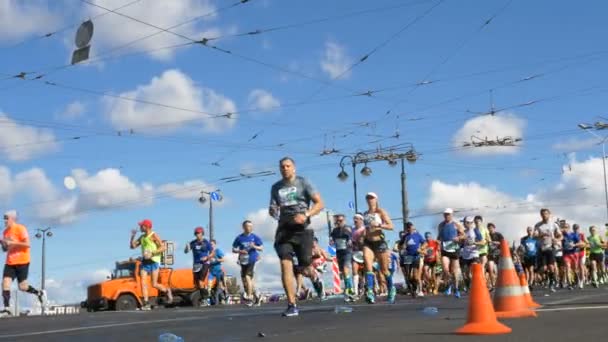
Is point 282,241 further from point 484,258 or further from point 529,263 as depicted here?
point 529,263

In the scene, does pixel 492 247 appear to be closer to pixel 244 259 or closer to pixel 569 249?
pixel 569 249

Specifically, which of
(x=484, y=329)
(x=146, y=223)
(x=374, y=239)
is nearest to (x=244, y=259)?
(x=146, y=223)

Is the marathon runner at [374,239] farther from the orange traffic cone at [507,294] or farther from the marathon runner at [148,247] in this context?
the marathon runner at [148,247]

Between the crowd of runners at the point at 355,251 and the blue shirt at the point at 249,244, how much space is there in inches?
0.8

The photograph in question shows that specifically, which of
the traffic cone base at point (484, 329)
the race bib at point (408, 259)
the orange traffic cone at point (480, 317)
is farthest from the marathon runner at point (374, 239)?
the traffic cone base at point (484, 329)

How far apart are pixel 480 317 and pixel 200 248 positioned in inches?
586

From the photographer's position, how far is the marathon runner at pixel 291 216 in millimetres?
10953

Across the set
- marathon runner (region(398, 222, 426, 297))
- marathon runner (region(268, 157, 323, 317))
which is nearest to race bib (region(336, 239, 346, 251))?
marathon runner (region(398, 222, 426, 297))

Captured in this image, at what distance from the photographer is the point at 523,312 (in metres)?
9.49

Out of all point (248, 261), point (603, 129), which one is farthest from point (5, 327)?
point (603, 129)

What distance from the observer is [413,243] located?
65.8ft

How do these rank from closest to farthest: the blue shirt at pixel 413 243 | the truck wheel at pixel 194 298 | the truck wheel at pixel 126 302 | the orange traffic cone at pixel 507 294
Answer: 1. the orange traffic cone at pixel 507 294
2. the blue shirt at pixel 413 243
3. the truck wheel at pixel 126 302
4. the truck wheel at pixel 194 298

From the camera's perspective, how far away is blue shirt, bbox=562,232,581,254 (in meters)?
23.2

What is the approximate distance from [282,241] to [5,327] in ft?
12.2
